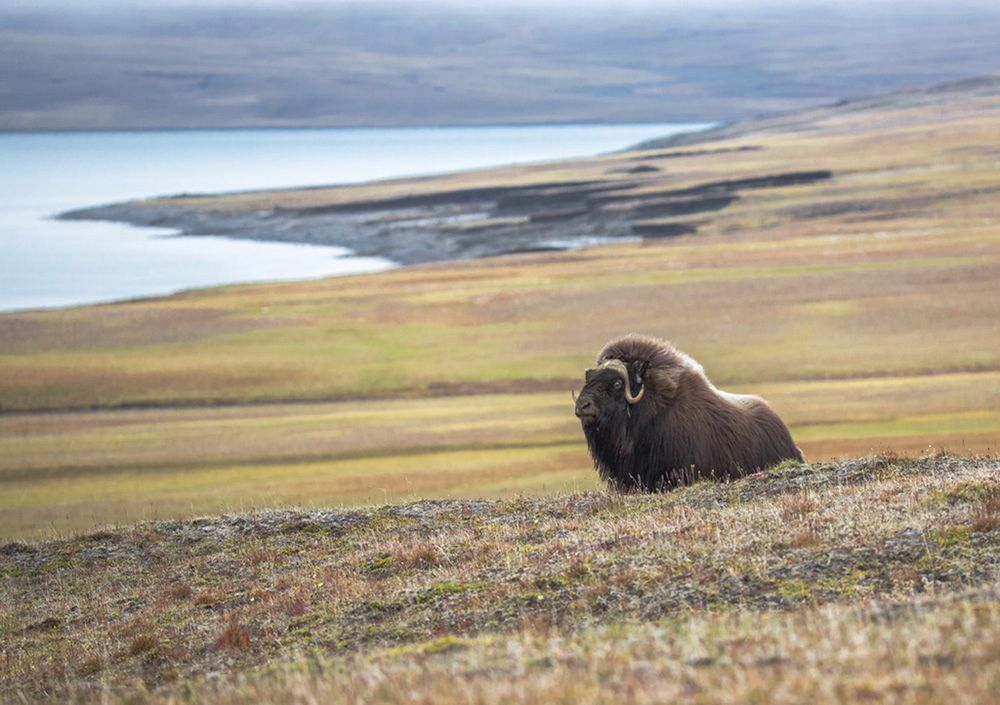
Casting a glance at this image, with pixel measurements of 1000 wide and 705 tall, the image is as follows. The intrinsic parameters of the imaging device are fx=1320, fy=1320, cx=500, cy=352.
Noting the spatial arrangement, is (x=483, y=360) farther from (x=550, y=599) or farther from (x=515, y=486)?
(x=550, y=599)

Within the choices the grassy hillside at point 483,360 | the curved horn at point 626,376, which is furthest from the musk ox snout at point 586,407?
the grassy hillside at point 483,360

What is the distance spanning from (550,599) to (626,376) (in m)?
6.22

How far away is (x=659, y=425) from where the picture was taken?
16156 millimetres

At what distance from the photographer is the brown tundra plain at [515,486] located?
774 cm

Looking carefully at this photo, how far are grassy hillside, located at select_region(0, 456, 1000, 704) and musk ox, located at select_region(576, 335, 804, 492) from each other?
0.93 metres

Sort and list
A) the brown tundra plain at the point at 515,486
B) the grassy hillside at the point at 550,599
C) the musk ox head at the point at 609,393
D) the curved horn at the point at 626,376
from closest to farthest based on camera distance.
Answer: the grassy hillside at the point at 550,599
the brown tundra plain at the point at 515,486
the curved horn at the point at 626,376
the musk ox head at the point at 609,393

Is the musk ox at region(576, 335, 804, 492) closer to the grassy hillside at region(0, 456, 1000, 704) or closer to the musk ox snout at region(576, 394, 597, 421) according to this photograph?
the musk ox snout at region(576, 394, 597, 421)

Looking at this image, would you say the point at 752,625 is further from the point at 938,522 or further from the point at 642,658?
the point at 938,522

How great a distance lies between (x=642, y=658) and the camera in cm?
729

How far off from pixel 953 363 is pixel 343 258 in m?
53.6

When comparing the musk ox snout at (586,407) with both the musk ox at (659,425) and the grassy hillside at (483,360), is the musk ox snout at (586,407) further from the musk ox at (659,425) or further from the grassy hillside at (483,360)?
the grassy hillside at (483,360)

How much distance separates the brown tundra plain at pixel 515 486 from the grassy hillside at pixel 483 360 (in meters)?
0.20

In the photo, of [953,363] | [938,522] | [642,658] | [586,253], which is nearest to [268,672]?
[642,658]

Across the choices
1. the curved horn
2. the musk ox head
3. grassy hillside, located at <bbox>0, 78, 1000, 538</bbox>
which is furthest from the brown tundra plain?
the curved horn
